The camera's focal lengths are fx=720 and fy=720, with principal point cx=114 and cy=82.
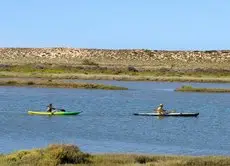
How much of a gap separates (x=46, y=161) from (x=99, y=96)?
1680 inches

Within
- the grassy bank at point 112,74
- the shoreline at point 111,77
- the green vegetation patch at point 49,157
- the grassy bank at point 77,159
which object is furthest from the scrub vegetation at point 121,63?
the green vegetation patch at point 49,157

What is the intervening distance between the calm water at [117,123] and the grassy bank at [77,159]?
538 cm

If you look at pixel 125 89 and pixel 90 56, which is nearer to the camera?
pixel 125 89

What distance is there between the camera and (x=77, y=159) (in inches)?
893

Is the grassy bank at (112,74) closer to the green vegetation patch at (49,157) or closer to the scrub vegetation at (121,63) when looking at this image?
the scrub vegetation at (121,63)

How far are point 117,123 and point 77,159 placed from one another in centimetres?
2059

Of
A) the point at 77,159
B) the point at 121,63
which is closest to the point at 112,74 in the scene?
the point at 121,63

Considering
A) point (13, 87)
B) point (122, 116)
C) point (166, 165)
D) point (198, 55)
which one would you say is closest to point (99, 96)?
point (13, 87)

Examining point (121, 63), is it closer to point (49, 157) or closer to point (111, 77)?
point (111, 77)

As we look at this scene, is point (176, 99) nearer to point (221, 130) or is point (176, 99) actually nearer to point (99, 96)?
point (99, 96)

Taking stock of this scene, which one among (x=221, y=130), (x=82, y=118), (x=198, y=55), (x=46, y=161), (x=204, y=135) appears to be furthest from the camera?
(x=198, y=55)

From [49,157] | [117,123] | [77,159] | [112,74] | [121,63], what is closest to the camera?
[49,157]

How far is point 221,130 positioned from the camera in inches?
1569

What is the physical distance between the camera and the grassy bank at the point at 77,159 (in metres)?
22.1
